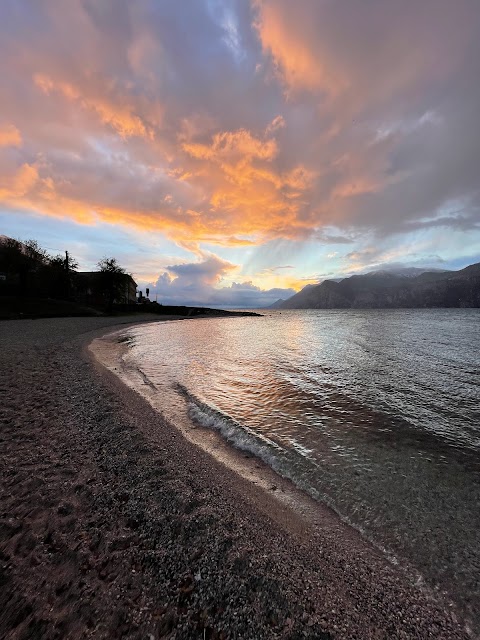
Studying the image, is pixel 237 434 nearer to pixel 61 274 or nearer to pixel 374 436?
pixel 374 436

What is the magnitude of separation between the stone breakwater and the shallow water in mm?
849

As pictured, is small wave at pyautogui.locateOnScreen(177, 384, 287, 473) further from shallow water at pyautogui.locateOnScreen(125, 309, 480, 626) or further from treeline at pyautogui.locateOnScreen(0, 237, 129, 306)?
treeline at pyautogui.locateOnScreen(0, 237, 129, 306)

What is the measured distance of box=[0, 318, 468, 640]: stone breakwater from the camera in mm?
2875

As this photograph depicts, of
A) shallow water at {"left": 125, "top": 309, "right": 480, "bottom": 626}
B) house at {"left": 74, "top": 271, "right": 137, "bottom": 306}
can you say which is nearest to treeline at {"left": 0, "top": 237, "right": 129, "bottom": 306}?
house at {"left": 74, "top": 271, "right": 137, "bottom": 306}

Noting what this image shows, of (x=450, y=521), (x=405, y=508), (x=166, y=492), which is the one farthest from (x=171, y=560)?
(x=450, y=521)

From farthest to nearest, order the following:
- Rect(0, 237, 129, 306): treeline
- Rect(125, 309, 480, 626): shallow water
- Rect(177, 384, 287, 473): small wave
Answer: Rect(0, 237, 129, 306): treeline, Rect(177, 384, 287, 473): small wave, Rect(125, 309, 480, 626): shallow water

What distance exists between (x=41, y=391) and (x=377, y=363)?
19346 mm

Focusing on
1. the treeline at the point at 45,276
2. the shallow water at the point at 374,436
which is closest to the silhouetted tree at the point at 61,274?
the treeline at the point at 45,276

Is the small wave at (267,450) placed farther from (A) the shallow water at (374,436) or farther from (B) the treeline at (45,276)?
(B) the treeline at (45,276)

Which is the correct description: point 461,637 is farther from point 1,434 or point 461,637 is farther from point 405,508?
point 1,434

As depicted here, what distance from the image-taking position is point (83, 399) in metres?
10.2

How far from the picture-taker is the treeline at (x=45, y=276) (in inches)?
2749

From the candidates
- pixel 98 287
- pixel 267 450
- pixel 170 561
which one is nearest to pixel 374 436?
pixel 267 450

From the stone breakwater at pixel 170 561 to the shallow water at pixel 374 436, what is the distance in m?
0.85
